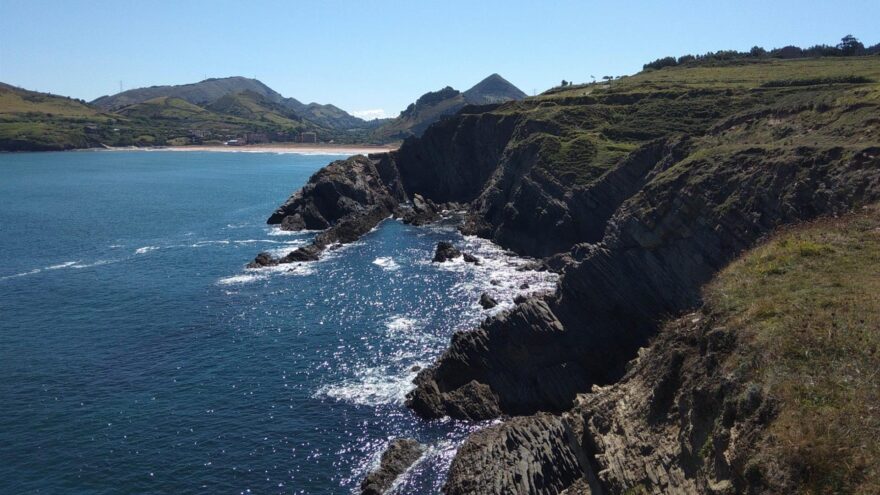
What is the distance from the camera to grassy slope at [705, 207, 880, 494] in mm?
16422

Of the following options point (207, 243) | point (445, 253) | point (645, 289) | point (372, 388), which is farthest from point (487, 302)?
point (207, 243)

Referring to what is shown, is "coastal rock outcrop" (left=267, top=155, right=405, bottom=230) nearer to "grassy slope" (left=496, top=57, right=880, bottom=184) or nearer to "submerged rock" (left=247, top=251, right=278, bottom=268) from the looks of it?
"submerged rock" (left=247, top=251, right=278, bottom=268)

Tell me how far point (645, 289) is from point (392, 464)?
24772 millimetres

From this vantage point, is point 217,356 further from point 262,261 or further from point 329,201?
point 329,201

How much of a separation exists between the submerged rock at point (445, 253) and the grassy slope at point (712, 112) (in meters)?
20.3

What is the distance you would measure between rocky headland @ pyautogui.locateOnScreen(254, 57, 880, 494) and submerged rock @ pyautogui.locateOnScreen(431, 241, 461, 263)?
10995 mm

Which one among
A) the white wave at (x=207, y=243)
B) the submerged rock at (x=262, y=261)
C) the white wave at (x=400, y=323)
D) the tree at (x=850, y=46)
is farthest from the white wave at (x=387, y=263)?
the tree at (x=850, y=46)

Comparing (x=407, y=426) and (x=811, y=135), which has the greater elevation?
(x=811, y=135)

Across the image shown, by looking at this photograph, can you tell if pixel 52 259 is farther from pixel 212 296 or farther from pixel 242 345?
pixel 242 345

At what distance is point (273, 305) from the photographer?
6875cm

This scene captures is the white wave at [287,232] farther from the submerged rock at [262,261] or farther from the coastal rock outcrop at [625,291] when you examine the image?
the coastal rock outcrop at [625,291]

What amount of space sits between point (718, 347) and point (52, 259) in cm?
9278

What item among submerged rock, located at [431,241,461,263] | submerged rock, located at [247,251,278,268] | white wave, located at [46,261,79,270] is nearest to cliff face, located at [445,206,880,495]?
submerged rock, located at [431,241,461,263]

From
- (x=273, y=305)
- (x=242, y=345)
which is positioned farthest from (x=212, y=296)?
(x=242, y=345)
